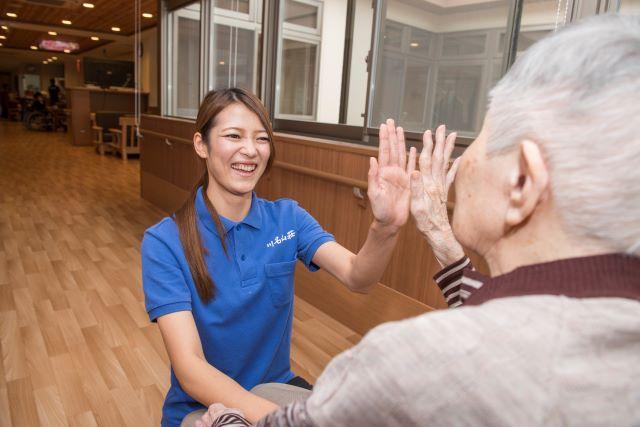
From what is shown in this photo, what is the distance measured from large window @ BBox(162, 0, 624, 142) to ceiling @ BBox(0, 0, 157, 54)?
166 inches

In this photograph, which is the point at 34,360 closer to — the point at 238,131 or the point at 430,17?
the point at 238,131

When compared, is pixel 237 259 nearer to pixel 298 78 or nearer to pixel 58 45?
pixel 298 78

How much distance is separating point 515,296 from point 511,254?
11 cm

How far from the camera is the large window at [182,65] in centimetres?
595

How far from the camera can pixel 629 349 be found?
1.48 ft

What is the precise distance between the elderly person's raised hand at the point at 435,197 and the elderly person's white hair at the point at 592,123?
57cm

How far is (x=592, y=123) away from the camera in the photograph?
495mm

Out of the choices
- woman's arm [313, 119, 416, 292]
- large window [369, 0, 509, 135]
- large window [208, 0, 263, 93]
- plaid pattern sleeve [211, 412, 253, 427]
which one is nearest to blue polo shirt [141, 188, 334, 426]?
woman's arm [313, 119, 416, 292]

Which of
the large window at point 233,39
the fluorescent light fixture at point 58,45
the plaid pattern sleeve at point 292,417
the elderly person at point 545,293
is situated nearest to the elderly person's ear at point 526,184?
the elderly person at point 545,293

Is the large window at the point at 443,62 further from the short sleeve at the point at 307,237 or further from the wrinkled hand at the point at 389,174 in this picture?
the wrinkled hand at the point at 389,174

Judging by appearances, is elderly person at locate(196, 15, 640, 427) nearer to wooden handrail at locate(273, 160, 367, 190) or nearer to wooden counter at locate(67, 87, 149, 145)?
wooden handrail at locate(273, 160, 367, 190)

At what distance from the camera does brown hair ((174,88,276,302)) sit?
118cm

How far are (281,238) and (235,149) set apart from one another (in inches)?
11.8

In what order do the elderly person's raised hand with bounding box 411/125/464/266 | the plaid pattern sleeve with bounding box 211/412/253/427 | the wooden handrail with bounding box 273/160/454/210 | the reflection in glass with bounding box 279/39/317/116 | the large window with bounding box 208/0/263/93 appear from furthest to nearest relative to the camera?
the large window with bounding box 208/0/263/93
the reflection in glass with bounding box 279/39/317/116
the wooden handrail with bounding box 273/160/454/210
the elderly person's raised hand with bounding box 411/125/464/266
the plaid pattern sleeve with bounding box 211/412/253/427
